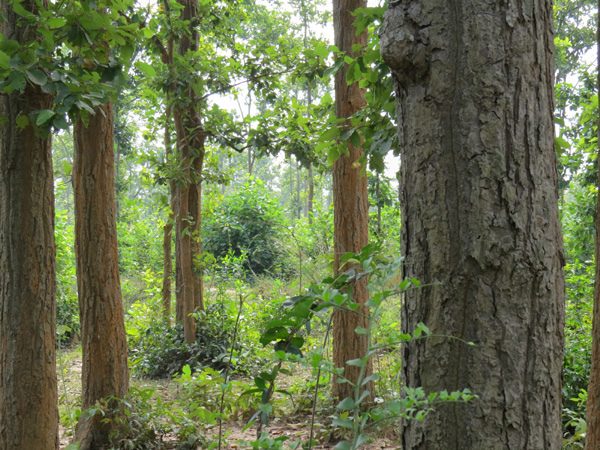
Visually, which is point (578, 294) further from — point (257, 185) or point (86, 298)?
point (257, 185)

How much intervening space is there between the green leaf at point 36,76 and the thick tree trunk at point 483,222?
1.85 meters

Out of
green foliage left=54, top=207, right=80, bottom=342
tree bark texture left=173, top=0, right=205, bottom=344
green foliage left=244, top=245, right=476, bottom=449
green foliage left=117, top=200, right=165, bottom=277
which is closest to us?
green foliage left=244, top=245, right=476, bottom=449

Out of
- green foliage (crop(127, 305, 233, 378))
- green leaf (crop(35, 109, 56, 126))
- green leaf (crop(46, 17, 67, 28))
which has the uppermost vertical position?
green leaf (crop(46, 17, 67, 28))

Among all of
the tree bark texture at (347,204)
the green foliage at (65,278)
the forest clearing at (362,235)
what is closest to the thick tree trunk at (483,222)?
the forest clearing at (362,235)

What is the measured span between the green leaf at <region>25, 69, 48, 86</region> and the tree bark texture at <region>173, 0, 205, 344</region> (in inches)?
203

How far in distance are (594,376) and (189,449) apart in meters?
3.32

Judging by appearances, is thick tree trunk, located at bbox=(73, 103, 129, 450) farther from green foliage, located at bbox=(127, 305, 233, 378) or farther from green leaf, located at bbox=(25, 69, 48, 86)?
green foliage, located at bbox=(127, 305, 233, 378)

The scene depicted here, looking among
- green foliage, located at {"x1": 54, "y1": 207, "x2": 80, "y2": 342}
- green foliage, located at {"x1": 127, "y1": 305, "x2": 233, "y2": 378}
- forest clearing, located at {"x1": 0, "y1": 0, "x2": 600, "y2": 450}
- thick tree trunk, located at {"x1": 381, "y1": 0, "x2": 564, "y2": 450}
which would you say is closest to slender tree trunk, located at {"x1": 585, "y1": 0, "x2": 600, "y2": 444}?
forest clearing, located at {"x1": 0, "y1": 0, "x2": 600, "y2": 450}

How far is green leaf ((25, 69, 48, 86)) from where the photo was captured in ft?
7.94

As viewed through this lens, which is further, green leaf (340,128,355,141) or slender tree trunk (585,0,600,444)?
slender tree trunk (585,0,600,444)

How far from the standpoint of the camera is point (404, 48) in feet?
4.24

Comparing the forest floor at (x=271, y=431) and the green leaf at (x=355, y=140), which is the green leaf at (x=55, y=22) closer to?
the green leaf at (x=355, y=140)

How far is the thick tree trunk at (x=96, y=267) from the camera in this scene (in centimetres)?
446

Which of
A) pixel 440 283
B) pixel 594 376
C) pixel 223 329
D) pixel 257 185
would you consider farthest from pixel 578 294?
pixel 257 185
